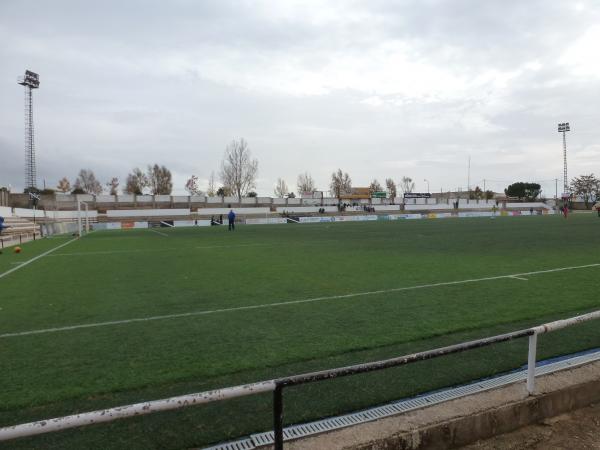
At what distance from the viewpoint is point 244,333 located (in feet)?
20.2

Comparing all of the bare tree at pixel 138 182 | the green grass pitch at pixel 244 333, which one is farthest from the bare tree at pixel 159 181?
the green grass pitch at pixel 244 333

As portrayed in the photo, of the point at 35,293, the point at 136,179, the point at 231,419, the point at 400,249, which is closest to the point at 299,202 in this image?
the point at 136,179

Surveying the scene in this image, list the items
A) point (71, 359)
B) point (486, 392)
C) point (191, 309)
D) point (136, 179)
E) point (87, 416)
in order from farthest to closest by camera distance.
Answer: point (136, 179)
point (191, 309)
point (71, 359)
point (486, 392)
point (87, 416)

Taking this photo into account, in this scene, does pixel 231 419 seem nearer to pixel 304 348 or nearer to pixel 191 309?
pixel 304 348

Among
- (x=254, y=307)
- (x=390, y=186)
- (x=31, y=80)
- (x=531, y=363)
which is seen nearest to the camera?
→ (x=531, y=363)

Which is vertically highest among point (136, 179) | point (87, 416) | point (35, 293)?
point (136, 179)

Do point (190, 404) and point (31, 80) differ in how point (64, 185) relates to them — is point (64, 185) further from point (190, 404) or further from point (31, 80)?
point (190, 404)

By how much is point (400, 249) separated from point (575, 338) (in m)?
11.7

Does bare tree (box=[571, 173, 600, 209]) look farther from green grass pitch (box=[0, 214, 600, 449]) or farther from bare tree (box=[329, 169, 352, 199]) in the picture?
green grass pitch (box=[0, 214, 600, 449])

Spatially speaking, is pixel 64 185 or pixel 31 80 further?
pixel 64 185

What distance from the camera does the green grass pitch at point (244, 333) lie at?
12.8ft

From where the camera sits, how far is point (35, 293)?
9.45 meters

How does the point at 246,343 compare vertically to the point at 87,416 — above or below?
below

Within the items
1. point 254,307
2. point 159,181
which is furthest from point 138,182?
point 254,307
